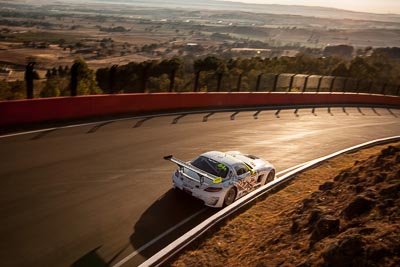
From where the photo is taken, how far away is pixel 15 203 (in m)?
8.89

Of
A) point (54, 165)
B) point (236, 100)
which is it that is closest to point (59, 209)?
point (54, 165)

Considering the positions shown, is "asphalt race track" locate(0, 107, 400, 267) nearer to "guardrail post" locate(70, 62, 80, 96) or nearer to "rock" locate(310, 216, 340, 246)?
"guardrail post" locate(70, 62, 80, 96)

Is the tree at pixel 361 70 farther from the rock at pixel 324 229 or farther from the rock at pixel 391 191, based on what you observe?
the rock at pixel 324 229

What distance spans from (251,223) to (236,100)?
1515 centimetres

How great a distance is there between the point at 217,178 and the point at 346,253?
4633 millimetres

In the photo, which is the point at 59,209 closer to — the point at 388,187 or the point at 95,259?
the point at 95,259

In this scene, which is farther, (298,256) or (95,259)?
(95,259)

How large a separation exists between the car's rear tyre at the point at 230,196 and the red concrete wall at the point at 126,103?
844 centimetres

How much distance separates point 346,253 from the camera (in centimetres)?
561

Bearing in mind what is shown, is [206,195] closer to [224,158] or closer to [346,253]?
[224,158]

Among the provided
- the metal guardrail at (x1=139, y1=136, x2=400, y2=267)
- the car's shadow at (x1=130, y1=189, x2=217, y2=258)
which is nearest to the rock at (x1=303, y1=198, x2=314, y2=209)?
the metal guardrail at (x1=139, y1=136, x2=400, y2=267)

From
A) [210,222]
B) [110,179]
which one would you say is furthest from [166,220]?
[110,179]

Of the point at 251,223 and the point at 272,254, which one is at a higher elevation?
the point at 272,254

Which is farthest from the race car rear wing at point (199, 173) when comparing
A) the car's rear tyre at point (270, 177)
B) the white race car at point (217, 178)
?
the car's rear tyre at point (270, 177)
